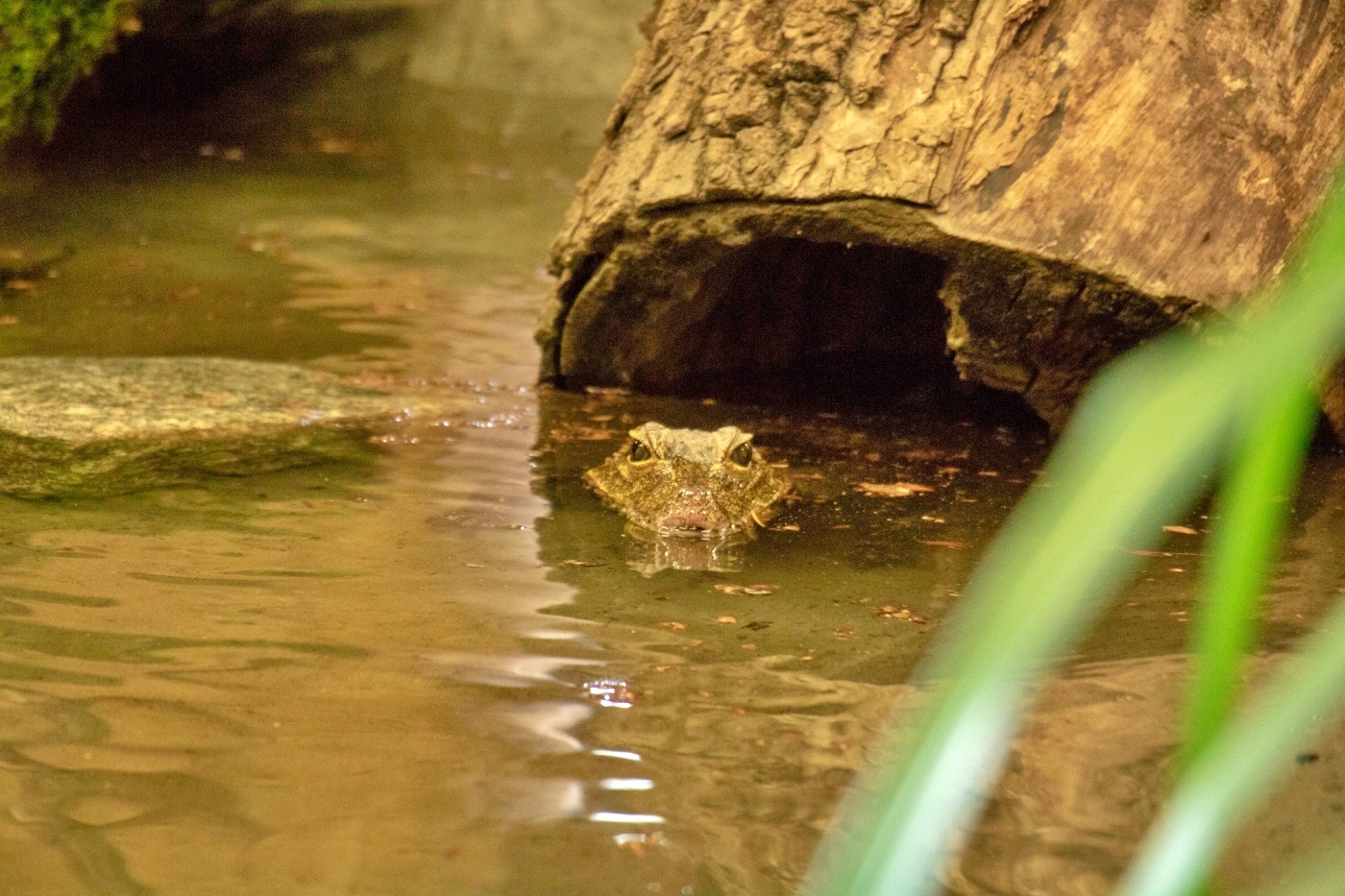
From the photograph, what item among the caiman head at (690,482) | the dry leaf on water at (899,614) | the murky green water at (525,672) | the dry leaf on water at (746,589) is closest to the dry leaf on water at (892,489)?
the murky green water at (525,672)

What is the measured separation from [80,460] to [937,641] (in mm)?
2754

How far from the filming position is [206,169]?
1038 cm

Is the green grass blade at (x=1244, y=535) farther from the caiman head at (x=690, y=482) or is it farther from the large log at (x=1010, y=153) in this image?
the large log at (x=1010, y=153)

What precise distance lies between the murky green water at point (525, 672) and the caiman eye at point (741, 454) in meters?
0.22

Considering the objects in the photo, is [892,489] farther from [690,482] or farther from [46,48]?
[46,48]

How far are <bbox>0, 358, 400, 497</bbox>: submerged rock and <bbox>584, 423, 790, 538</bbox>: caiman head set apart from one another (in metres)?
0.99

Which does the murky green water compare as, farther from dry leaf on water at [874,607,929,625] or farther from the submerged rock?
the submerged rock

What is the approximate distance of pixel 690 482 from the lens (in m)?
4.21

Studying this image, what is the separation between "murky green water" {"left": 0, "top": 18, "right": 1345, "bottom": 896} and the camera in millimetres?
2090

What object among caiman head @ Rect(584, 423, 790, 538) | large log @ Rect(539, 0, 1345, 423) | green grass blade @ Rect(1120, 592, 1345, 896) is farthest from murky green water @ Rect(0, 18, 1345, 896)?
green grass blade @ Rect(1120, 592, 1345, 896)

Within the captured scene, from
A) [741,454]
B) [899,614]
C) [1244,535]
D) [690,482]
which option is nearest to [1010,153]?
[741,454]

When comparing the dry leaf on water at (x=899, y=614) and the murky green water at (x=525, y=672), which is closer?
the murky green water at (x=525, y=672)

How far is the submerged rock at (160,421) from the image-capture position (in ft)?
13.6

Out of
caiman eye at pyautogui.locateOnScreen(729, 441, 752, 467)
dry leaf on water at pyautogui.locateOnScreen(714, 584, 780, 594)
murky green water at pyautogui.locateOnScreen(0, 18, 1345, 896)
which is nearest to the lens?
murky green water at pyautogui.locateOnScreen(0, 18, 1345, 896)
